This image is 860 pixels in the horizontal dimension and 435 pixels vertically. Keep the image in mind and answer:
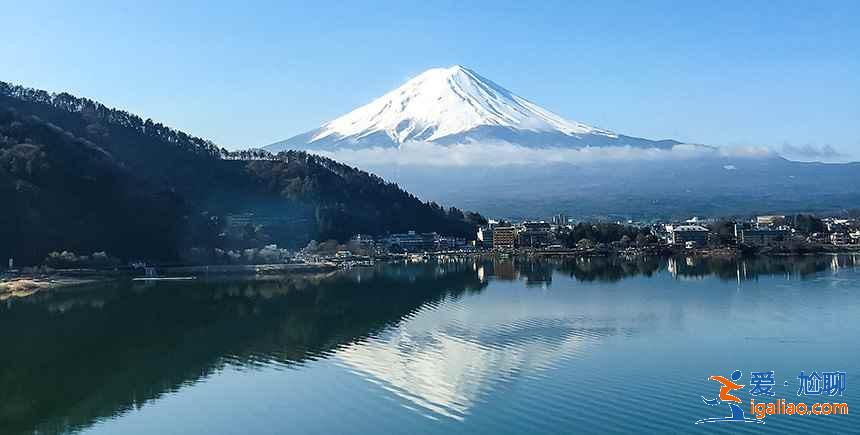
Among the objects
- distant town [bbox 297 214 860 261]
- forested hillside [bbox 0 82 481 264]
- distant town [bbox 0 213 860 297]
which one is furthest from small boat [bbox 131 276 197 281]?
distant town [bbox 297 214 860 261]

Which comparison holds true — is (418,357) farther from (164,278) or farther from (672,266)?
(672,266)

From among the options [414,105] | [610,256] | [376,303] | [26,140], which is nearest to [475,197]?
[414,105]

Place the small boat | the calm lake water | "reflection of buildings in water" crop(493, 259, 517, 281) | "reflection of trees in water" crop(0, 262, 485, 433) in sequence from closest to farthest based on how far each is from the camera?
the calm lake water → "reflection of trees in water" crop(0, 262, 485, 433) → the small boat → "reflection of buildings in water" crop(493, 259, 517, 281)

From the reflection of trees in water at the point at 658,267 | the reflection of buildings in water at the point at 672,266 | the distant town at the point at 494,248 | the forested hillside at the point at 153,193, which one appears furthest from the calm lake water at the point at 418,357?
the forested hillside at the point at 153,193

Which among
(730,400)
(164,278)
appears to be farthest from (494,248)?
(730,400)

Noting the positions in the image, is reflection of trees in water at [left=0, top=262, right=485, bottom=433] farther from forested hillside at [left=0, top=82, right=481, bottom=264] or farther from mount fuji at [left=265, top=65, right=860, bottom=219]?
mount fuji at [left=265, top=65, right=860, bottom=219]

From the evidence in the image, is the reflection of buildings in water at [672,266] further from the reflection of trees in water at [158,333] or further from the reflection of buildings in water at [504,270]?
the reflection of trees in water at [158,333]
